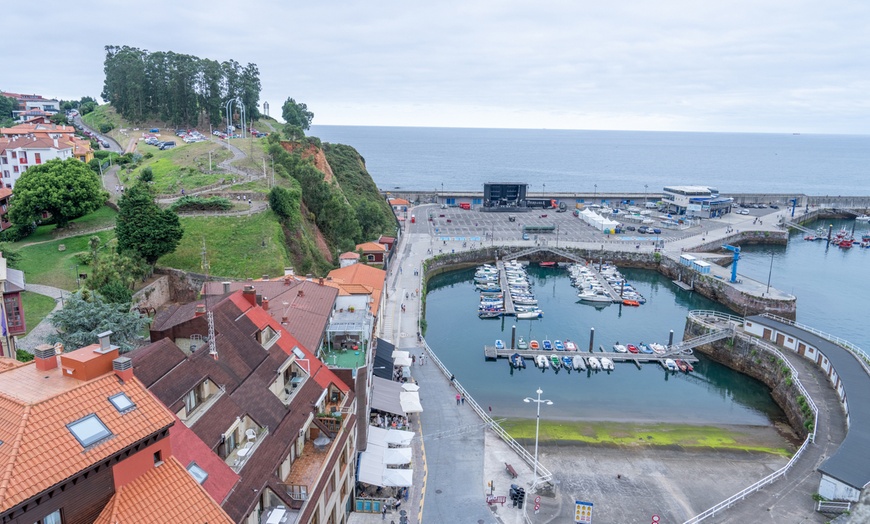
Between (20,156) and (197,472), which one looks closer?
(197,472)

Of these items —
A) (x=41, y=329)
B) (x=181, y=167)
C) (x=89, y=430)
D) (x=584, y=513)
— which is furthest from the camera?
(x=181, y=167)

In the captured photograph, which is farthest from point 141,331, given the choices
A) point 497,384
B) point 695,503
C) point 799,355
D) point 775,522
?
point 799,355

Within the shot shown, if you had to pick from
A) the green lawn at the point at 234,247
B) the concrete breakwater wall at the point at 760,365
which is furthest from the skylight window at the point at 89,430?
the concrete breakwater wall at the point at 760,365

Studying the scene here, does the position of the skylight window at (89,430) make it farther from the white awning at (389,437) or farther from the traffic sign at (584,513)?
the traffic sign at (584,513)

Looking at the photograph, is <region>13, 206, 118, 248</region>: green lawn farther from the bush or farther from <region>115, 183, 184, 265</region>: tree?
<region>115, 183, 184, 265</region>: tree

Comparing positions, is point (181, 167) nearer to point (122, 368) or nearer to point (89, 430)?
point (122, 368)

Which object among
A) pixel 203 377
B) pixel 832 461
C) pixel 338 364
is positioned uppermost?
pixel 203 377

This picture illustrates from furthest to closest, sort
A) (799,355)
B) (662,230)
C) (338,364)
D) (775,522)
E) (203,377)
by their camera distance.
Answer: (662,230) < (799,355) < (338,364) < (775,522) < (203,377)

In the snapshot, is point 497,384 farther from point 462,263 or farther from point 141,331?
point 462,263

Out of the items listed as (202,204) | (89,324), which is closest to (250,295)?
(89,324)
